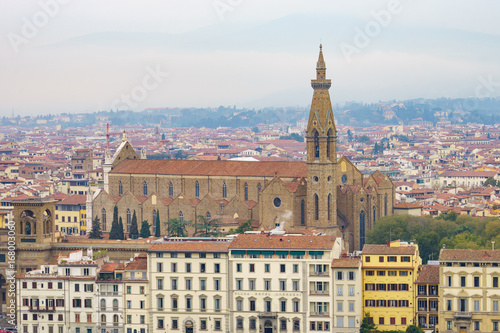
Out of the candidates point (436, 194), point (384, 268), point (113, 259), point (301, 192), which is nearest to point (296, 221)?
point (301, 192)

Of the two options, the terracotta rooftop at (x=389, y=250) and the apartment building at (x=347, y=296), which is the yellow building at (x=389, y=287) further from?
the apartment building at (x=347, y=296)

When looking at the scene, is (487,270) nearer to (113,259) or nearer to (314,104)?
(113,259)

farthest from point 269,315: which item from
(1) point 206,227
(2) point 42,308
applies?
(1) point 206,227

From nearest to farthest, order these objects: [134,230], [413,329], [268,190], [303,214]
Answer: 1. [413,329]
2. [303,214]
3. [268,190]
4. [134,230]

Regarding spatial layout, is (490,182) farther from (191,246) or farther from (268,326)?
(268,326)

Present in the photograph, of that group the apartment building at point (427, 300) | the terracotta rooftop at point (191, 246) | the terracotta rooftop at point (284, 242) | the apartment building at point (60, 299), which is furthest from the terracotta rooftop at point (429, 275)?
the apartment building at point (60, 299)

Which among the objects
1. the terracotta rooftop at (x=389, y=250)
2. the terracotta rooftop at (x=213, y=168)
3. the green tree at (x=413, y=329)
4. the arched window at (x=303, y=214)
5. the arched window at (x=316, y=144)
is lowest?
the green tree at (x=413, y=329)

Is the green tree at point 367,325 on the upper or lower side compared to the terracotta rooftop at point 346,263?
lower
